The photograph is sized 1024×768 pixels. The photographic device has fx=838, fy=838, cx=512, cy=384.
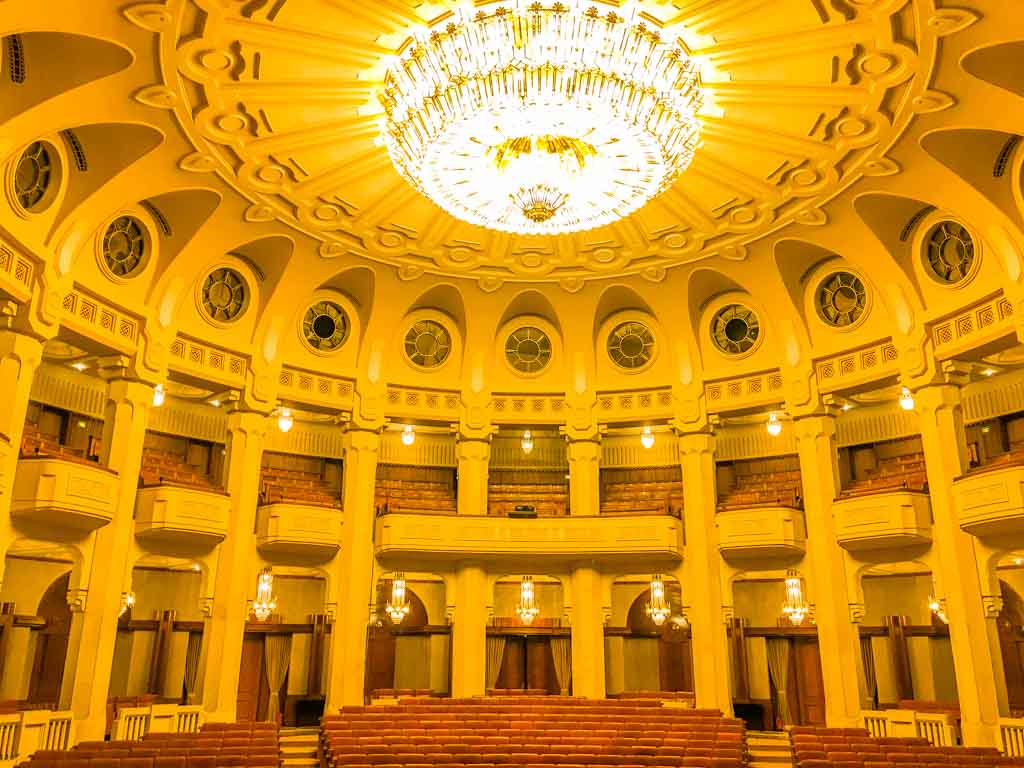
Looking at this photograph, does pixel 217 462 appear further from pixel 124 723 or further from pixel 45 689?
pixel 124 723

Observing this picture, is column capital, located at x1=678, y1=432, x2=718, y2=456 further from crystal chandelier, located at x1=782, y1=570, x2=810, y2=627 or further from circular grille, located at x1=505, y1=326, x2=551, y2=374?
circular grille, located at x1=505, y1=326, x2=551, y2=374

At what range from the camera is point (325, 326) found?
18000 mm

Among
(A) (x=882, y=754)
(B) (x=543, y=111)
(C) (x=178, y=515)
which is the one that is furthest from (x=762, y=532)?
(C) (x=178, y=515)

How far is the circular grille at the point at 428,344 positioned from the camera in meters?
18.8

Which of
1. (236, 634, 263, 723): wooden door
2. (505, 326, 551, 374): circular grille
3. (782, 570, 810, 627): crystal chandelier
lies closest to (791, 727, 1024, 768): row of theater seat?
(782, 570, 810, 627): crystal chandelier

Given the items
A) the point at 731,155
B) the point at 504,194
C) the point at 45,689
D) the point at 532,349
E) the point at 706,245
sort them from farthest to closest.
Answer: the point at 532,349, the point at 45,689, the point at 706,245, the point at 731,155, the point at 504,194

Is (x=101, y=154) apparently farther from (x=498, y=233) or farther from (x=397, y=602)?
(x=397, y=602)

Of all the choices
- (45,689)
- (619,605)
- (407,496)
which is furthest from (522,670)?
(45,689)

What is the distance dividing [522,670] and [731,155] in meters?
12.5

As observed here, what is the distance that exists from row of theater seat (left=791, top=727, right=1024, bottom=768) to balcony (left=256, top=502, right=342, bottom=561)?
9144 mm

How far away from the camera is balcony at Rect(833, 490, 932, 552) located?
47.7 feet

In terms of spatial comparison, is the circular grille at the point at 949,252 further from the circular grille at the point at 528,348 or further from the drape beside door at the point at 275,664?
the drape beside door at the point at 275,664

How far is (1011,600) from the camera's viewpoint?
58.3 feet

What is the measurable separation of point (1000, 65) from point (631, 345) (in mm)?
9467
